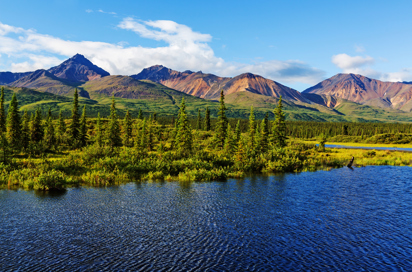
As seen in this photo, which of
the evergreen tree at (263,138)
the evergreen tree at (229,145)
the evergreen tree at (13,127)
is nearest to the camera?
the evergreen tree at (229,145)

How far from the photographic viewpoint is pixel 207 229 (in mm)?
24859

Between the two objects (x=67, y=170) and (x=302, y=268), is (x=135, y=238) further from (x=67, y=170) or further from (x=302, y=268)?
(x=67, y=170)

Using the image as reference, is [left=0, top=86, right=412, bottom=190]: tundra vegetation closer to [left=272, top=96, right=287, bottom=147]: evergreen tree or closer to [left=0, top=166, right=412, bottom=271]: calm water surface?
[left=272, top=96, right=287, bottom=147]: evergreen tree

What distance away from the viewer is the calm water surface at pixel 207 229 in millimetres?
18938

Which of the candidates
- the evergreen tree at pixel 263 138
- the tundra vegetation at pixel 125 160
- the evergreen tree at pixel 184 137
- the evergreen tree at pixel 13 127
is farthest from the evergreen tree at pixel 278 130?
the evergreen tree at pixel 13 127

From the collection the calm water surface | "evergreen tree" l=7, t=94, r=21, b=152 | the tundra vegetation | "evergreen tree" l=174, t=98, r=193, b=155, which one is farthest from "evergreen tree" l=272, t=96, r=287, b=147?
"evergreen tree" l=7, t=94, r=21, b=152

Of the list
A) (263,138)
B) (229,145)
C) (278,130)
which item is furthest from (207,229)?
(278,130)

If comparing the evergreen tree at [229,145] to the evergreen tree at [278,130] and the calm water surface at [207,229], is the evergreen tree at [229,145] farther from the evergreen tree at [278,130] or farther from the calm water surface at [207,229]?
the calm water surface at [207,229]

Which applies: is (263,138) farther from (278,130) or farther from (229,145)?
(229,145)

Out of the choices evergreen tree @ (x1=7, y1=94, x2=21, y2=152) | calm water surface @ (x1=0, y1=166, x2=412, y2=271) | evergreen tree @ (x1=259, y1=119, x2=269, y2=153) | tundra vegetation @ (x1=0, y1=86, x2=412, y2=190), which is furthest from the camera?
evergreen tree @ (x1=259, y1=119, x2=269, y2=153)

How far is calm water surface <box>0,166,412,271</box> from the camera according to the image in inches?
746

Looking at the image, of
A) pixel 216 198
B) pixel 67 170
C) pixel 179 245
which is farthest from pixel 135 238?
pixel 67 170

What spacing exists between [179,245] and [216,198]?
14.3 metres

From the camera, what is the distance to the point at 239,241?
22.5m
